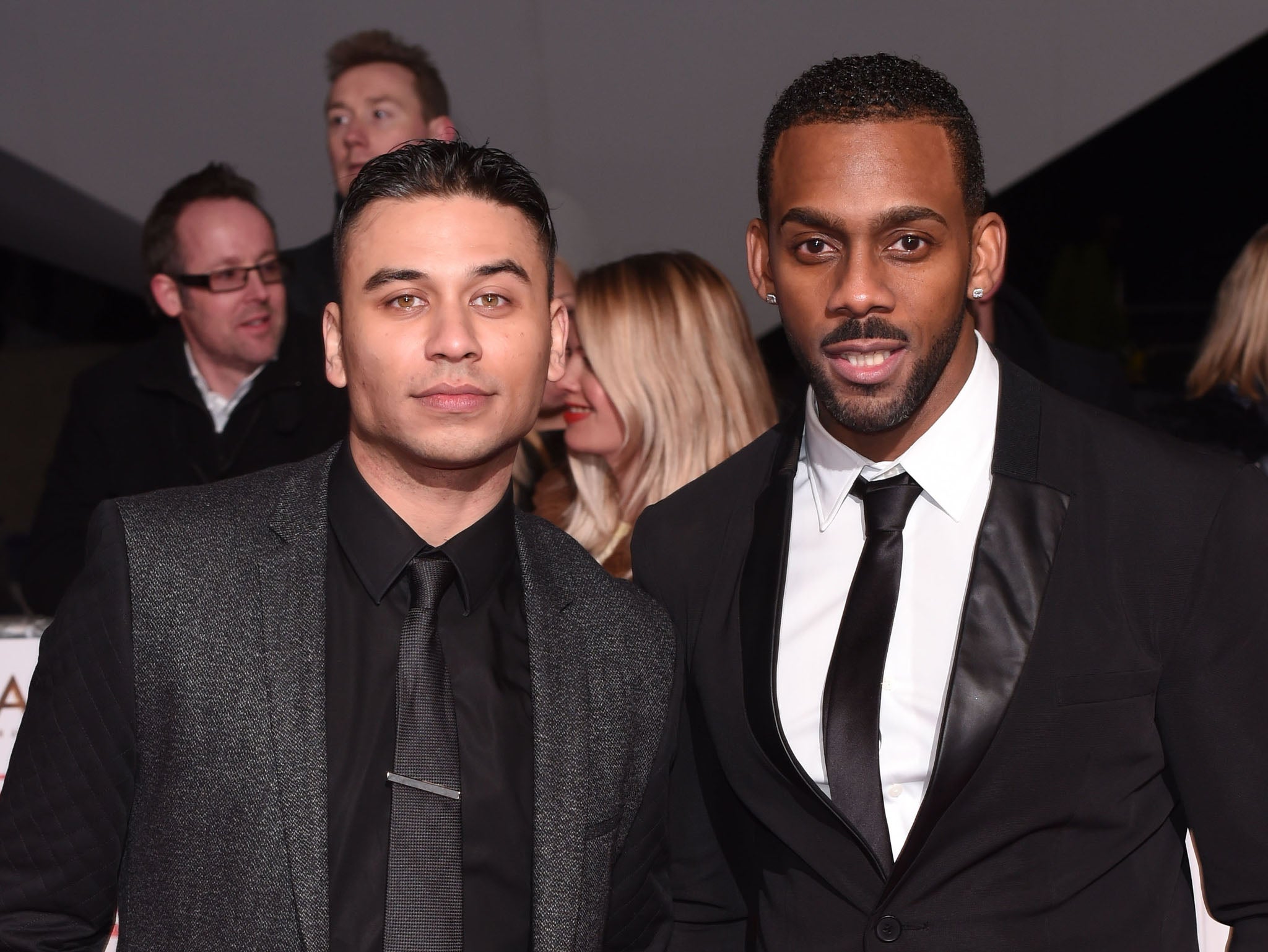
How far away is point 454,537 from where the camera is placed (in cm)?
168

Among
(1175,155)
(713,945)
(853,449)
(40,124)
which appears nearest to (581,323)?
(853,449)

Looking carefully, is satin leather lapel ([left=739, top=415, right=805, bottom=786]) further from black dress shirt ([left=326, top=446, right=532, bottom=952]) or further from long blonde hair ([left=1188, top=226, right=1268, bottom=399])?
long blonde hair ([left=1188, top=226, right=1268, bottom=399])

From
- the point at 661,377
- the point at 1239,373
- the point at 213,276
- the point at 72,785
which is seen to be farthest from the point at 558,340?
the point at 1239,373

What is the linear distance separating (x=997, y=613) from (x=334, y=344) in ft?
3.01

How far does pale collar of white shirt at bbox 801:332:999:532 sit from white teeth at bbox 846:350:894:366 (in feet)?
0.42

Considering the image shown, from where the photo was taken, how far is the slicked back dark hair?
3.72 metres

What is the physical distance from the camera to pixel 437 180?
5.66ft

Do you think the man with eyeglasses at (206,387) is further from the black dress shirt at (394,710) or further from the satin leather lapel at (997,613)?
the satin leather lapel at (997,613)

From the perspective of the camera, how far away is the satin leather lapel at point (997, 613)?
1.57 meters

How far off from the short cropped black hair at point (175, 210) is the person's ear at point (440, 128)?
1.73ft

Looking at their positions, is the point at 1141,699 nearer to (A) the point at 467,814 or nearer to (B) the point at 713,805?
(B) the point at 713,805

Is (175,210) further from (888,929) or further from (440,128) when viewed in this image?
(888,929)

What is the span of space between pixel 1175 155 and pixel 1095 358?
11.4m

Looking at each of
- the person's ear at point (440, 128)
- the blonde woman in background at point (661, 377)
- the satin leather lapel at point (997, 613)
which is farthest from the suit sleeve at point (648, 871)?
the person's ear at point (440, 128)
